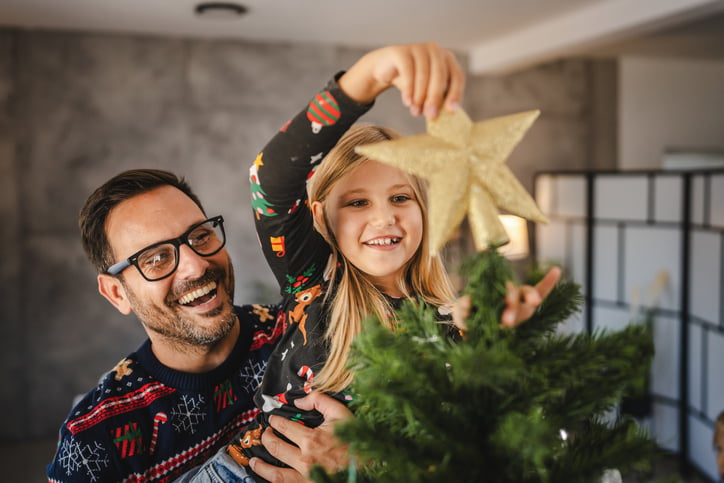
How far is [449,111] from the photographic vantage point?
640 mm

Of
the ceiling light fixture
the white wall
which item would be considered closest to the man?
the ceiling light fixture

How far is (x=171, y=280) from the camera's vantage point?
1.10 meters

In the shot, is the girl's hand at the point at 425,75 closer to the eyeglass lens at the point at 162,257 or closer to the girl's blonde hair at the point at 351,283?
the girl's blonde hair at the point at 351,283

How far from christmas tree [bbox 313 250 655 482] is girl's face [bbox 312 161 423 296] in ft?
1.35

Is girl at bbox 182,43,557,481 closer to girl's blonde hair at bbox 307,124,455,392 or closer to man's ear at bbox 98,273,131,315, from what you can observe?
girl's blonde hair at bbox 307,124,455,392

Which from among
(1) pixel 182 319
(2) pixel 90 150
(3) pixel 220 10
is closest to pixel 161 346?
(1) pixel 182 319

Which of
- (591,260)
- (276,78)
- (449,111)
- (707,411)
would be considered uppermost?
(276,78)

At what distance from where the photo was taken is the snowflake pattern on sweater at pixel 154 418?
0.99m

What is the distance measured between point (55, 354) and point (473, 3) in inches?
128

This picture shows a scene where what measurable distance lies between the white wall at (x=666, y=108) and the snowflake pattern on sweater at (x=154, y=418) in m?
4.49

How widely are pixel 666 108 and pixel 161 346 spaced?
501cm

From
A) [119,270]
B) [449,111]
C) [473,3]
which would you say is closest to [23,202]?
[473,3]

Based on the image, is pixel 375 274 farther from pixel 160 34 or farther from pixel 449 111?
pixel 160 34

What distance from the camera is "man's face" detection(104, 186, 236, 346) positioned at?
1092 mm
